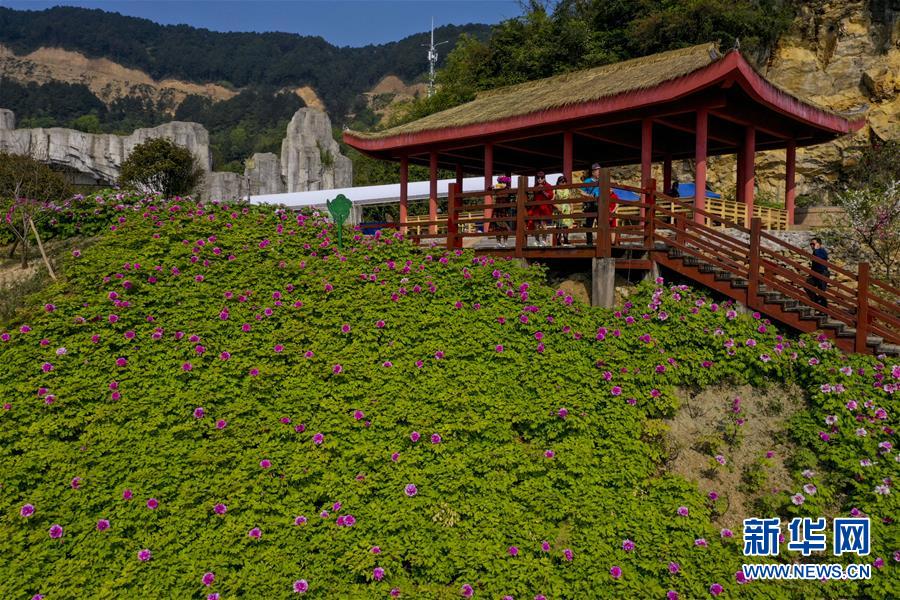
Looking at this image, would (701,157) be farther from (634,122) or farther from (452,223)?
(452,223)

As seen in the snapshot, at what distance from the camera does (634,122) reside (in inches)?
484

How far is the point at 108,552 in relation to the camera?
524cm

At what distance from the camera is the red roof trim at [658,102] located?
1016 centimetres

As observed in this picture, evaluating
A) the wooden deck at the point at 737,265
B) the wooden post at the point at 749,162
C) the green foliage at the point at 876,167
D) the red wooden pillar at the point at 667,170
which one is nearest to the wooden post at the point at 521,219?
the wooden deck at the point at 737,265

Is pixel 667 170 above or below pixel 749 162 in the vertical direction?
above

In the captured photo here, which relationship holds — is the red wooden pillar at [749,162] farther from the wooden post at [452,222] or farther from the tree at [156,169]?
the tree at [156,169]

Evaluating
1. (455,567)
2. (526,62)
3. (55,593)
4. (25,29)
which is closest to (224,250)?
(55,593)

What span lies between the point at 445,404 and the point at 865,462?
4.17 m

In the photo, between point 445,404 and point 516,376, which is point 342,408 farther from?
point 516,376

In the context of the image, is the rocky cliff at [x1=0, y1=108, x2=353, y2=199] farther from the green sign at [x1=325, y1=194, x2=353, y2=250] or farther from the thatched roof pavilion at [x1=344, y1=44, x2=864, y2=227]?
the green sign at [x1=325, y1=194, x2=353, y2=250]

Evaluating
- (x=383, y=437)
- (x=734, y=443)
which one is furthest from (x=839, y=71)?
(x=383, y=437)

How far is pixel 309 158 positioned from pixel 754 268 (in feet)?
130

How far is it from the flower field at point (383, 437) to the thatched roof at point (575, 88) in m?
4.63

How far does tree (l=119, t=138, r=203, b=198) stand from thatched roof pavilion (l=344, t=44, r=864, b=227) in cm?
1024
